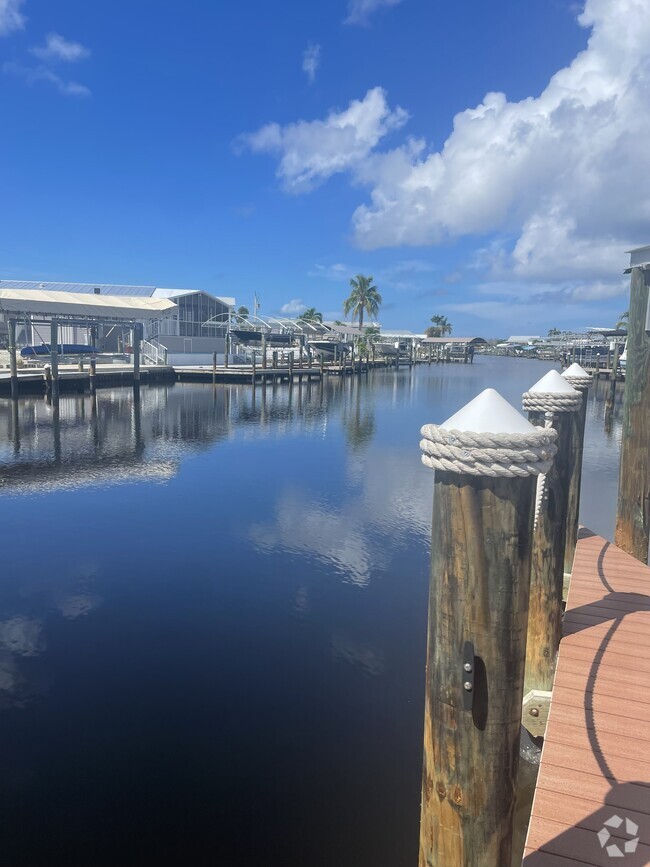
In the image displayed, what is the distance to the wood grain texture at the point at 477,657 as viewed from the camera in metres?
2.41

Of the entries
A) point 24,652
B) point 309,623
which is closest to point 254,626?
point 309,623

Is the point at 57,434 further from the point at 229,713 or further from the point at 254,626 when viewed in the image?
the point at 229,713

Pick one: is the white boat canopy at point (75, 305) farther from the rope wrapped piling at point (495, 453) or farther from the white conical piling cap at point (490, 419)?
the rope wrapped piling at point (495, 453)

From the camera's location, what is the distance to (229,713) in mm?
6254

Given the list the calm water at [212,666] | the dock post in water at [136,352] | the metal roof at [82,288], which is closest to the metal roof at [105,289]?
the metal roof at [82,288]

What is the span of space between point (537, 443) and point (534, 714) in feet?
12.2

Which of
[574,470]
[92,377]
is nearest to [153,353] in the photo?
[92,377]

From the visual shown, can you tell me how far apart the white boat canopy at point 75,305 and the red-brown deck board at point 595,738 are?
38545 millimetres

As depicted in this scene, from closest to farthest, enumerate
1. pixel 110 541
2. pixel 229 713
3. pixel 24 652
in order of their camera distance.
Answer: pixel 229 713, pixel 24 652, pixel 110 541

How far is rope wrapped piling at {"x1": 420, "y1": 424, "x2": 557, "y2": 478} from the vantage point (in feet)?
7.63

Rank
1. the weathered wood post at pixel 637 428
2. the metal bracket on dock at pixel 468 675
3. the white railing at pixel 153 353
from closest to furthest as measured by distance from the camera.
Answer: the metal bracket on dock at pixel 468 675 < the weathered wood post at pixel 637 428 < the white railing at pixel 153 353

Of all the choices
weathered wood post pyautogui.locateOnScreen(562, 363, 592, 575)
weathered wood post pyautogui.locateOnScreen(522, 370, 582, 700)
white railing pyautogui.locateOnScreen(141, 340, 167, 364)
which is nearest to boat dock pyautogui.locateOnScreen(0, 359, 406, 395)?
white railing pyautogui.locateOnScreen(141, 340, 167, 364)

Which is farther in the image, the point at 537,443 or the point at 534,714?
the point at 534,714

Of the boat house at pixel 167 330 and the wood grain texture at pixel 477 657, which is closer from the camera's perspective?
the wood grain texture at pixel 477 657
